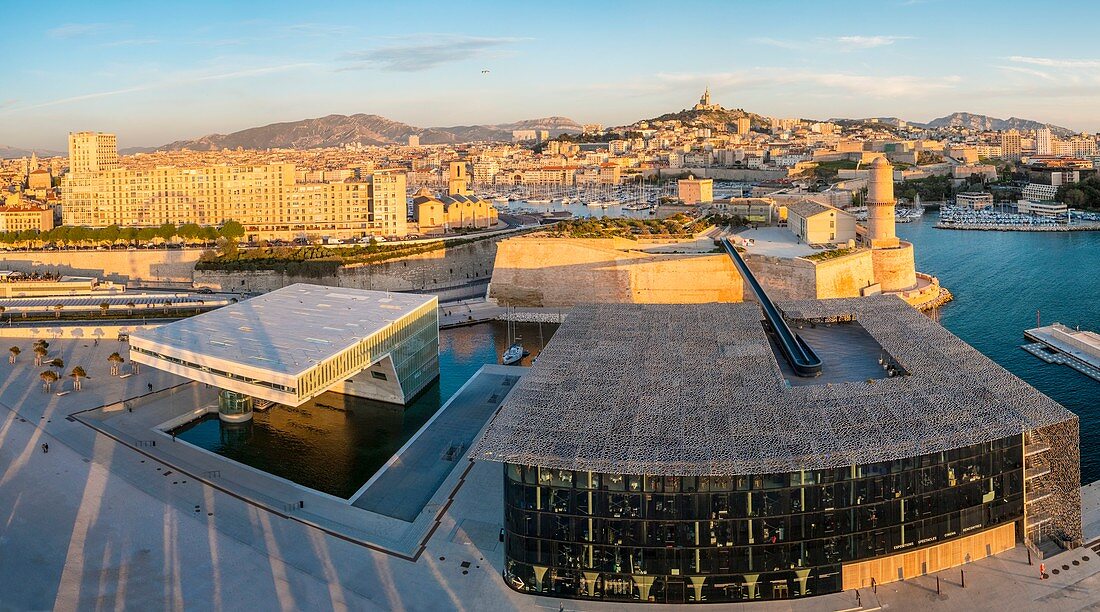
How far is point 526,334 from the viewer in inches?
759

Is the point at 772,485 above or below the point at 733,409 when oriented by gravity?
below

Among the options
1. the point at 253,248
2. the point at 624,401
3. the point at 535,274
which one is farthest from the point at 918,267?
the point at 624,401

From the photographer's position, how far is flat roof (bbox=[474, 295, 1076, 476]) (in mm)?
7199

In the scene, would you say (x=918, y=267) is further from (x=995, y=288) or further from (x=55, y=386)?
(x=55, y=386)

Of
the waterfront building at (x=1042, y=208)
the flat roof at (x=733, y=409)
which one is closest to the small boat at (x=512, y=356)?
the flat roof at (x=733, y=409)

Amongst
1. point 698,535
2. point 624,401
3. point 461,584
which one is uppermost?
point 624,401

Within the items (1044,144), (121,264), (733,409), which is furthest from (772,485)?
(1044,144)

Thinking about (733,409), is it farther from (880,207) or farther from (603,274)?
(880,207)

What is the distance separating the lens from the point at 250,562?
802 cm

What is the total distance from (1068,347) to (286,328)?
13.6 metres

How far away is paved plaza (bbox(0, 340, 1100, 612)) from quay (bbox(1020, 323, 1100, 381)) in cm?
707

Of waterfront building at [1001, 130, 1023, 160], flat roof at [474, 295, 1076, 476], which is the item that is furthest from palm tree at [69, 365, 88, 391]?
waterfront building at [1001, 130, 1023, 160]

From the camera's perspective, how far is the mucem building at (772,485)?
7258mm

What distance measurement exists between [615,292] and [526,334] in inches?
108
